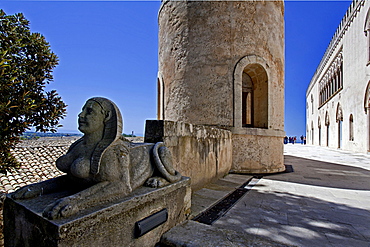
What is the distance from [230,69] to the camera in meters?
6.09

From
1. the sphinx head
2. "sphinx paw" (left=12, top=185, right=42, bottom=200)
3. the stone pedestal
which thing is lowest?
the stone pedestal

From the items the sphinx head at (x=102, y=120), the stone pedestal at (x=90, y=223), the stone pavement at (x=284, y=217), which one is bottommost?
the stone pavement at (x=284, y=217)

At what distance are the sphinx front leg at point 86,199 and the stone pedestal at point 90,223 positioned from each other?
0.05 metres

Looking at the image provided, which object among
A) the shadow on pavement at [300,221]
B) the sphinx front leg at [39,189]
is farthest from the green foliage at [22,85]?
the shadow on pavement at [300,221]

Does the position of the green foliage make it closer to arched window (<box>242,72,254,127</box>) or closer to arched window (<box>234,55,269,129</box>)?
arched window (<box>234,55,269,129</box>)

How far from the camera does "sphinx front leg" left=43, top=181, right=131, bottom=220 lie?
1362 mm

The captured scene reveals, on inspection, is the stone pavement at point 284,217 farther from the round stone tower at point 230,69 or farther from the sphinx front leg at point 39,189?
the round stone tower at point 230,69

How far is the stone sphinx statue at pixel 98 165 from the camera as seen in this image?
1685 mm

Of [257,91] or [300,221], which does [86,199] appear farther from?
[257,91]

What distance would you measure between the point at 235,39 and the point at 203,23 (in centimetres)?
114

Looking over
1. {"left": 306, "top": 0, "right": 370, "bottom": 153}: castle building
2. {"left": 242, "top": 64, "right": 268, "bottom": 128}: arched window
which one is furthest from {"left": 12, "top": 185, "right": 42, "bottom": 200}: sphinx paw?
{"left": 306, "top": 0, "right": 370, "bottom": 153}: castle building

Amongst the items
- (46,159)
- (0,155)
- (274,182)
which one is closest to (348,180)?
(274,182)

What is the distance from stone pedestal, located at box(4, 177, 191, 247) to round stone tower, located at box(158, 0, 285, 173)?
437 cm

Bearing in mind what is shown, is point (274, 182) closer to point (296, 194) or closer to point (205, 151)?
point (296, 194)
